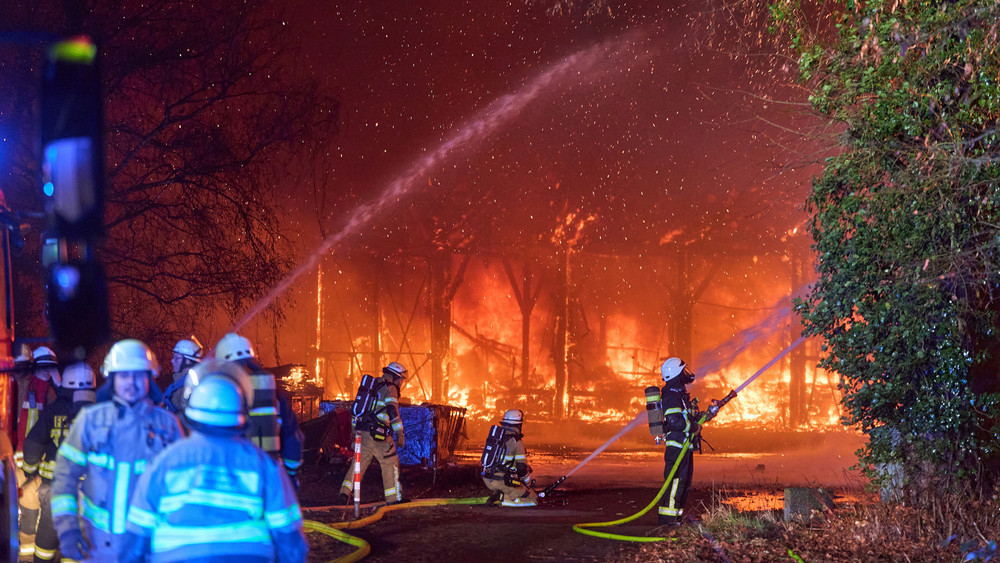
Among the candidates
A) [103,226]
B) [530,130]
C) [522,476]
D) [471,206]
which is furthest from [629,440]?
[103,226]

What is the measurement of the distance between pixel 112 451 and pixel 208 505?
1622mm

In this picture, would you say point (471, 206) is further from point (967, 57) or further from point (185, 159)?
point (967, 57)

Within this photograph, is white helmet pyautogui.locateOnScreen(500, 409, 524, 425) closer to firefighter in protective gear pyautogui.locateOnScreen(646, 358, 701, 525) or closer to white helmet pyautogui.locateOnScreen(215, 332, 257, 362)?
firefighter in protective gear pyautogui.locateOnScreen(646, 358, 701, 525)

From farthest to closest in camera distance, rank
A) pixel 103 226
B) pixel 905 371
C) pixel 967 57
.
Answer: pixel 103 226 → pixel 905 371 → pixel 967 57

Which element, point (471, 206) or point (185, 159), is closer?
point (185, 159)

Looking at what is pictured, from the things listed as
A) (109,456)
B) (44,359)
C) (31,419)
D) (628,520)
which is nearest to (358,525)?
(628,520)

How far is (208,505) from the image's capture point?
2.99 metres

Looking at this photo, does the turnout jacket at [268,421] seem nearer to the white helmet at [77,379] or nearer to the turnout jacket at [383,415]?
the white helmet at [77,379]

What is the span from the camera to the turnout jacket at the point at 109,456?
420 cm

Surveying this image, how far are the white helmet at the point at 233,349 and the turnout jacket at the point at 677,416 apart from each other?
192 inches

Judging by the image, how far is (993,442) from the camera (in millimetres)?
7656

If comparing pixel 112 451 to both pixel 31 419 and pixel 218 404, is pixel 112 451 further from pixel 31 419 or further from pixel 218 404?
pixel 31 419

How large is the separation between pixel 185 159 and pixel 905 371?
998 cm

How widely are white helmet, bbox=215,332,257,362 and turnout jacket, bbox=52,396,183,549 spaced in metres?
1.34
